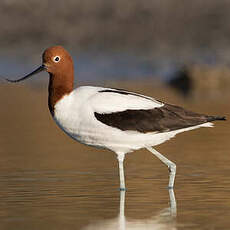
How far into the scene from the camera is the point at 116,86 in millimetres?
19422

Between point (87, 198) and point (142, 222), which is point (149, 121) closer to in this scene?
point (87, 198)

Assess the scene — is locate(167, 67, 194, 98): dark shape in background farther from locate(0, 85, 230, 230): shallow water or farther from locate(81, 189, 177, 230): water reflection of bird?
locate(81, 189, 177, 230): water reflection of bird

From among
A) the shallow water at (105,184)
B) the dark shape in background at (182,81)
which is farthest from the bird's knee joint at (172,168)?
the dark shape in background at (182,81)

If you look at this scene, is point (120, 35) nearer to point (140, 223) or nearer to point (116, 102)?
point (116, 102)

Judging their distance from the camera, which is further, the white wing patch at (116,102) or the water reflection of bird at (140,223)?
the white wing patch at (116,102)

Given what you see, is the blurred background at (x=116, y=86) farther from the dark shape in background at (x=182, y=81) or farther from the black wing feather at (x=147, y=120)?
the black wing feather at (x=147, y=120)

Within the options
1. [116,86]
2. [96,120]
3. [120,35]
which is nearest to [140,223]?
[96,120]

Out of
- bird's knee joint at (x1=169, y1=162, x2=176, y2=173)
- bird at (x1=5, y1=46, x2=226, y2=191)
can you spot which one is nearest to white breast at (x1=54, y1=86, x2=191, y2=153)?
bird at (x1=5, y1=46, x2=226, y2=191)

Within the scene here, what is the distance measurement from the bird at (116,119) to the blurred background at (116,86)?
414 millimetres

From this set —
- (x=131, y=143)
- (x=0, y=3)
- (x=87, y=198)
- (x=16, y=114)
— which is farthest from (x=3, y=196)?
(x=0, y=3)

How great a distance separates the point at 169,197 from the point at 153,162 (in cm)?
201

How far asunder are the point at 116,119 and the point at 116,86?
988 cm

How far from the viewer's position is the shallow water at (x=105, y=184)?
796cm

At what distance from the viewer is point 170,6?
26.0 m
